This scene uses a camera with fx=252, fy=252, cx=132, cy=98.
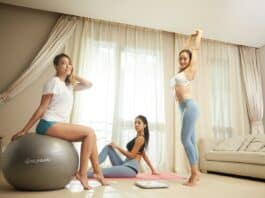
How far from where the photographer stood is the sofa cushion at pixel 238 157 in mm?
2808

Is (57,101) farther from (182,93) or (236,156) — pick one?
(236,156)

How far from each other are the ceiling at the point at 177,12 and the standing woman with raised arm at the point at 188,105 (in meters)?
1.33

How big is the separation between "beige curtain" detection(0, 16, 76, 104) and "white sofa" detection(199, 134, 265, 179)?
280 centimetres

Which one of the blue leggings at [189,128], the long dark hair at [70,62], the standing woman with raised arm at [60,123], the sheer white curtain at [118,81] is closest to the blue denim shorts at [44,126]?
the standing woman with raised arm at [60,123]

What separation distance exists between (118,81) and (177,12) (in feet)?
4.67

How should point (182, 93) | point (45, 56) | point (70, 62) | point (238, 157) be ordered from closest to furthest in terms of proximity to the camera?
point (70, 62) < point (182, 93) < point (238, 157) < point (45, 56)

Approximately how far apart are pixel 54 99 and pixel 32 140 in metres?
0.35

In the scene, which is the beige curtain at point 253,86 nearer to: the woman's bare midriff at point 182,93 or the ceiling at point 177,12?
the ceiling at point 177,12

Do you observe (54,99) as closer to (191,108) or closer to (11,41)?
(191,108)

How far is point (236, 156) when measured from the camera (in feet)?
10.4

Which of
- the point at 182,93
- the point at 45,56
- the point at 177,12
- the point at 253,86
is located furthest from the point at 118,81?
the point at 253,86

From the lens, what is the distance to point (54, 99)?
1.97m

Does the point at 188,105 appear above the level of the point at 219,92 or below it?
below

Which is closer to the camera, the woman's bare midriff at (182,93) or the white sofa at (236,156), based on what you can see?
the woman's bare midriff at (182,93)
